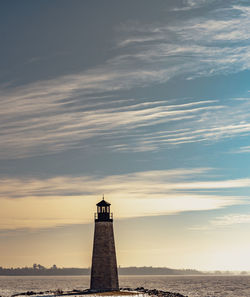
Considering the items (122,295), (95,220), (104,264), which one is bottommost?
(122,295)

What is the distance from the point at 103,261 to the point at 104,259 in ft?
0.90

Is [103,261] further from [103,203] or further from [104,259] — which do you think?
[103,203]

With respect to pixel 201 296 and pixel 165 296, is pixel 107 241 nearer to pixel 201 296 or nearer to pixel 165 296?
Answer: pixel 165 296

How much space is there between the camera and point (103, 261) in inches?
2490

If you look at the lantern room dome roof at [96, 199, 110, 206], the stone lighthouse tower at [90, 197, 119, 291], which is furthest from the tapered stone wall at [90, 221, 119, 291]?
the lantern room dome roof at [96, 199, 110, 206]

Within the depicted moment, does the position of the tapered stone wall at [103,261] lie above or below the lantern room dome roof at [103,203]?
below

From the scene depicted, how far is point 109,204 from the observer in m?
66.1

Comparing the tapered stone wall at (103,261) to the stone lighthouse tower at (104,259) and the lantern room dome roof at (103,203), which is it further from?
the lantern room dome roof at (103,203)

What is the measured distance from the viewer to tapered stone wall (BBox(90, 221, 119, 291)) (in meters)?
63.1

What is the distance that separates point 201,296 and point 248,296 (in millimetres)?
13132

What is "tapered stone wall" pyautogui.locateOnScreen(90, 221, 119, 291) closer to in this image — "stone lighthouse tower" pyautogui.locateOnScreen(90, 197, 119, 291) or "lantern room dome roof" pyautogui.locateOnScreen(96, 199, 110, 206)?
"stone lighthouse tower" pyautogui.locateOnScreen(90, 197, 119, 291)

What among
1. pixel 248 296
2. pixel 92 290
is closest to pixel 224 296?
pixel 248 296

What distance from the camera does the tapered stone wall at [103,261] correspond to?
6306 cm

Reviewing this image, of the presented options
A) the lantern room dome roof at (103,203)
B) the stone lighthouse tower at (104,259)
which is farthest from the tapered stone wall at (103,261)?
the lantern room dome roof at (103,203)
